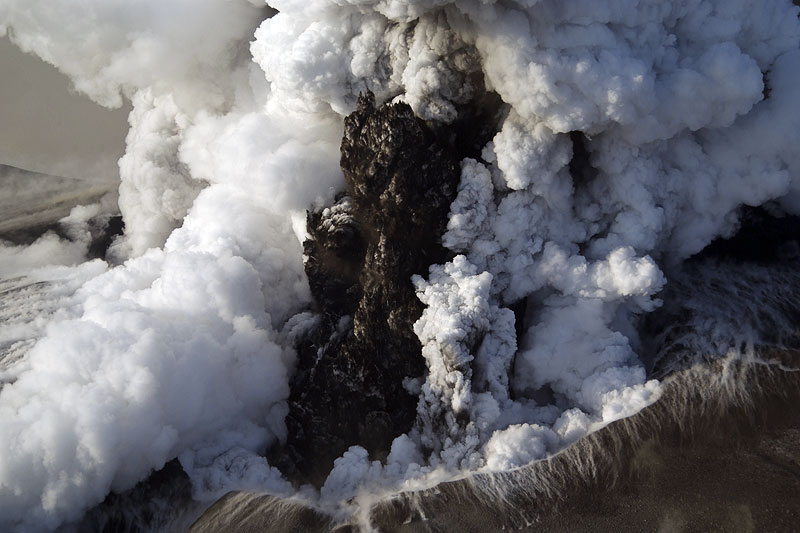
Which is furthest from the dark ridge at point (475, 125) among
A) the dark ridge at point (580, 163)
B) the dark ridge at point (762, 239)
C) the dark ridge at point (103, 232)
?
the dark ridge at point (103, 232)

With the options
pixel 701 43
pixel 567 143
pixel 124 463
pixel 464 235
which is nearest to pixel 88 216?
pixel 124 463

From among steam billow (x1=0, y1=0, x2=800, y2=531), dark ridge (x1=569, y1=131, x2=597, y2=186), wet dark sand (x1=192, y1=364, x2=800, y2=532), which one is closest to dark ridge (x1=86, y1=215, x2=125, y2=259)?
steam billow (x1=0, y1=0, x2=800, y2=531)

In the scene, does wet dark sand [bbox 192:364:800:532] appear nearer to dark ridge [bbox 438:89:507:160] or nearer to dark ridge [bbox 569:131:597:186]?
dark ridge [bbox 569:131:597:186]

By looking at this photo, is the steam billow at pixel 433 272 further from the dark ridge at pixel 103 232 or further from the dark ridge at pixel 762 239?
the dark ridge at pixel 103 232

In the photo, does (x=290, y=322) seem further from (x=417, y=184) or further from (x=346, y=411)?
(x=417, y=184)

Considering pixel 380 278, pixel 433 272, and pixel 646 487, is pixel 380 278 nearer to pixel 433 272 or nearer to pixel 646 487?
pixel 433 272

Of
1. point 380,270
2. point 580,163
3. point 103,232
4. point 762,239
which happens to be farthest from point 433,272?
point 103,232
